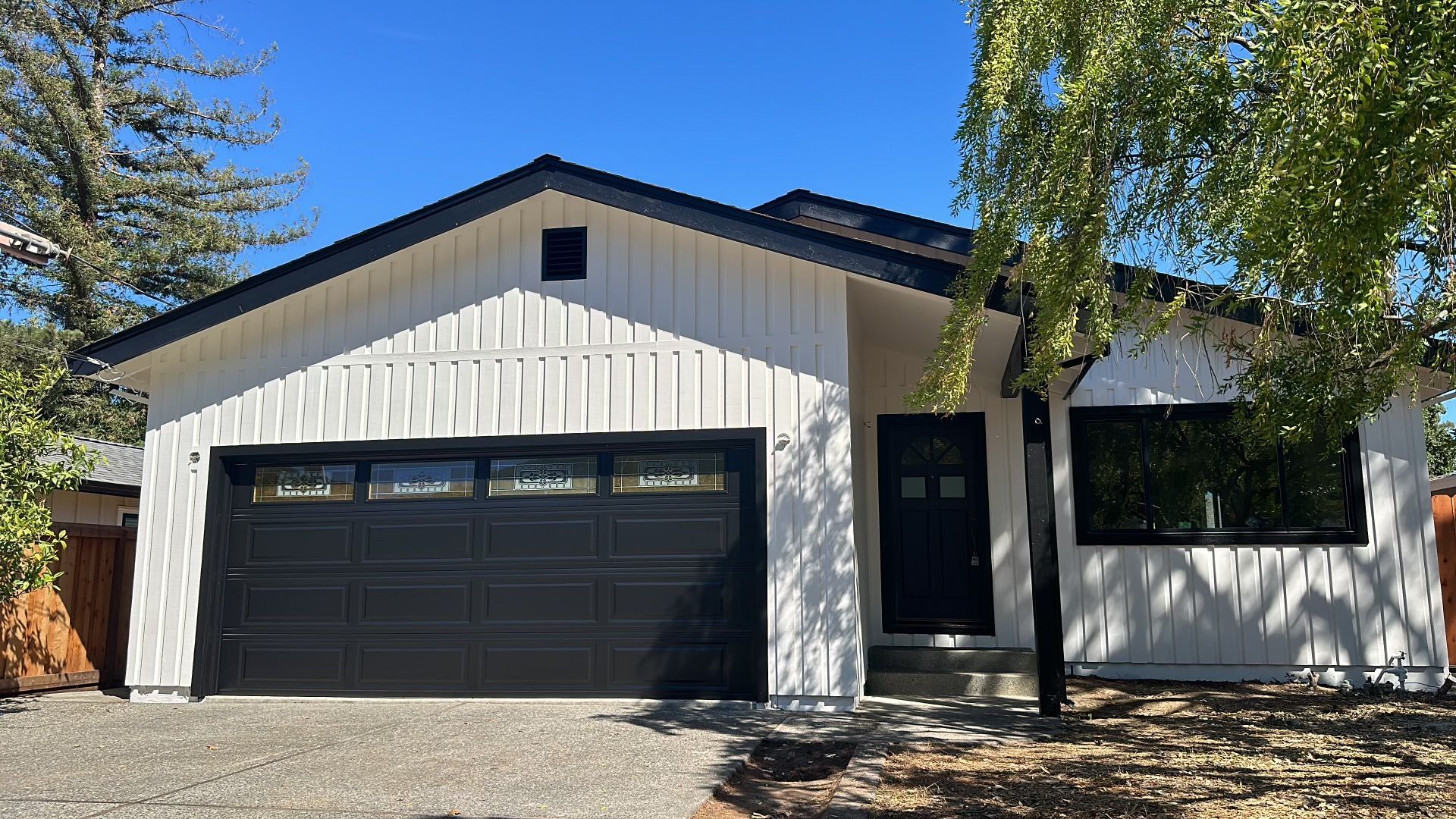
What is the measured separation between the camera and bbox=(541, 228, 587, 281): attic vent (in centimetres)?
841

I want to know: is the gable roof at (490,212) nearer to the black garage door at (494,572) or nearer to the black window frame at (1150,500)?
the black garage door at (494,572)

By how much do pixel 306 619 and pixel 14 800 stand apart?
3586 mm

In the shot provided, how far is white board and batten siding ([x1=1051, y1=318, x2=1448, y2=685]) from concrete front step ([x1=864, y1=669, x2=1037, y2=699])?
1.07 meters

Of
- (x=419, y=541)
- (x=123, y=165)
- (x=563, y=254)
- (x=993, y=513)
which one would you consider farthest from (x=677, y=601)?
(x=123, y=165)

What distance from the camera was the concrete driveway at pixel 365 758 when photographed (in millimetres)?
4652

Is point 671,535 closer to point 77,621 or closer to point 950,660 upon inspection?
point 950,660

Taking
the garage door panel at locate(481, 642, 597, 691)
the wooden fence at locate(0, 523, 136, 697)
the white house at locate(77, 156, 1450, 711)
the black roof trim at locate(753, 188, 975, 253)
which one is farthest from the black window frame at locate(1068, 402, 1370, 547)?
the wooden fence at locate(0, 523, 136, 697)

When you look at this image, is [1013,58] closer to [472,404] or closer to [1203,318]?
[1203,318]

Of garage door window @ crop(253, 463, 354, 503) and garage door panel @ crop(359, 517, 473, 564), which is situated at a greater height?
garage door window @ crop(253, 463, 354, 503)

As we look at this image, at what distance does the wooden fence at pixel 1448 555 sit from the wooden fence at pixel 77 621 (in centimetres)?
1220

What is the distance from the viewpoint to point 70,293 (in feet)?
67.1

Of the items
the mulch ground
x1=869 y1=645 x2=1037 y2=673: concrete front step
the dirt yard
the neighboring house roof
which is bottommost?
the mulch ground

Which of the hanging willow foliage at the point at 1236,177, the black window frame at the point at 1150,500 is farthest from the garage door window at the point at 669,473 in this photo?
the black window frame at the point at 1150,500

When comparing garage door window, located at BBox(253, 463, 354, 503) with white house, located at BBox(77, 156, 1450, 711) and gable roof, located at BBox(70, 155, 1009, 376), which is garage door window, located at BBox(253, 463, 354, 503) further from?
gable roof, located at BBox(70, 155, 1009, 376)
